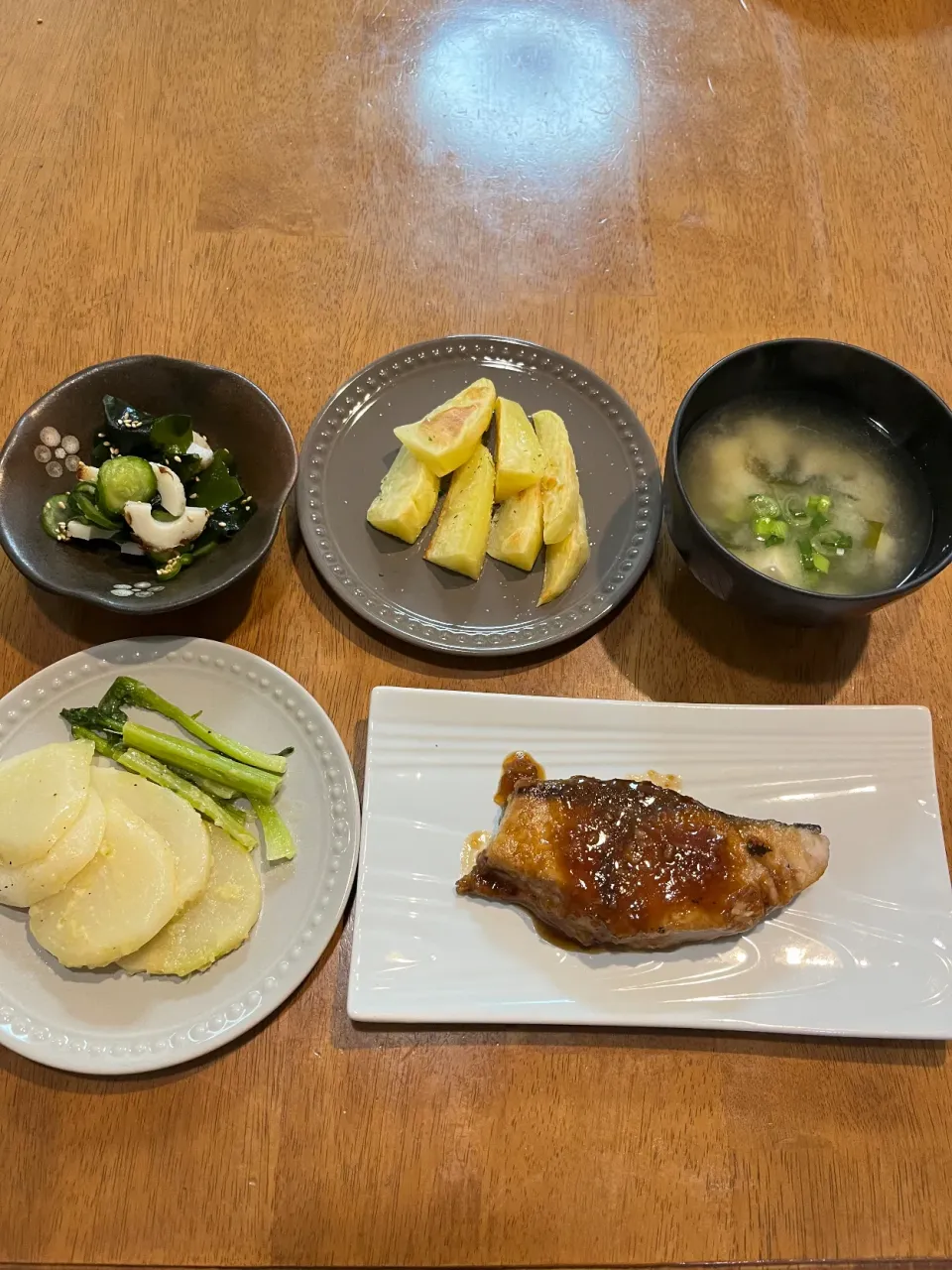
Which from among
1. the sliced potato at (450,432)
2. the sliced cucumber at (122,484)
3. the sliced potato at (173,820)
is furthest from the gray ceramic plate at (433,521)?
the sliced potato at (173,820)

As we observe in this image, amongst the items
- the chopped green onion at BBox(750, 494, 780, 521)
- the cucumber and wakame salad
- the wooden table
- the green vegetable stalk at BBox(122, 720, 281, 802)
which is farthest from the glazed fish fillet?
the cucumber and wakame salad

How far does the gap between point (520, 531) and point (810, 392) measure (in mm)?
777

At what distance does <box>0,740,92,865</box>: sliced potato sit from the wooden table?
37cm

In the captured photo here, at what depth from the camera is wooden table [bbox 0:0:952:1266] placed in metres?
1.60

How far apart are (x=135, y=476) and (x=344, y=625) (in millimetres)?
569

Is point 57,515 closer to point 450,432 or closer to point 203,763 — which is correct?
point 203,763

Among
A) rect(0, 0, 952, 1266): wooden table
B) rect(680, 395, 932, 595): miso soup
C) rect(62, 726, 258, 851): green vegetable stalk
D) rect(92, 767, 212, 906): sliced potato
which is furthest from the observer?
rect(680, 395, 932, 595): miso soup

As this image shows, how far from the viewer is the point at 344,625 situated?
6.79 feet

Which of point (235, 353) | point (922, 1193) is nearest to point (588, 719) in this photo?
point (922, 1193)

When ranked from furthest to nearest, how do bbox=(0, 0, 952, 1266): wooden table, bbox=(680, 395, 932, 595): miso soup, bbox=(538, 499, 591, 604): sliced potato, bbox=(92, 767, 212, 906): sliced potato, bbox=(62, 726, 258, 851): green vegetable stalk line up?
bbox=(538, 499, 591, 604): sliced potato < bbox=(680, 395, 932, 595): miso soup < bbox=(62, 726, 258, 851): green vegetable stalk < bbox=(92, 767, 212, 906): sliced potato < bbox=(0, 0, 952, 1266): wooden table

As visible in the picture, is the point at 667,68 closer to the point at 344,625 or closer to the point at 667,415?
the point at 667,415

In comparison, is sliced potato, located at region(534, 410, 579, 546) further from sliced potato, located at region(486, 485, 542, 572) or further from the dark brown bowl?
the dark brown bowl

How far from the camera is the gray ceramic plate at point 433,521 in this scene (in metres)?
2.01

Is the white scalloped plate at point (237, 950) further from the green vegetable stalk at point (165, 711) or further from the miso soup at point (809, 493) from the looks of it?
the miso soup at point (809, 493)
